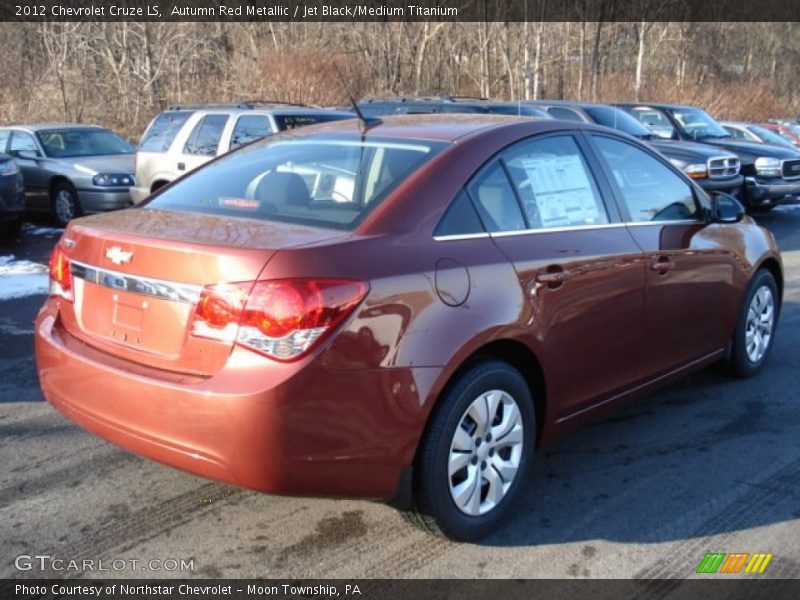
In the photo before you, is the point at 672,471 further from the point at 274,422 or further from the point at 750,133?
the point at 750,133

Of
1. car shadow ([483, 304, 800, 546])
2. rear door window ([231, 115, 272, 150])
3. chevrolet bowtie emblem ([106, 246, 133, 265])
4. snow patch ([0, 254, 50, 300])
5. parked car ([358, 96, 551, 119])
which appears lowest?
car shadow ([483, 304, 800, 546])

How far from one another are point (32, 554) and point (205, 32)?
96.8ft

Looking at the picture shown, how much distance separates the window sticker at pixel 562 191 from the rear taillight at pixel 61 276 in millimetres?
2090

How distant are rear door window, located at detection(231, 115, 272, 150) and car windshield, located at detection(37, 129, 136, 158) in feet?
13.3

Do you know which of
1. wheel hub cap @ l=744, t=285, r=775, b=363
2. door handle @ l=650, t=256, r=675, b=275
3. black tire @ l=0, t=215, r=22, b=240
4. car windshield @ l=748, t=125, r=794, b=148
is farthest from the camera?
car windshield @ l=748, t=125, r=794, b=148

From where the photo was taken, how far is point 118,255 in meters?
3.24

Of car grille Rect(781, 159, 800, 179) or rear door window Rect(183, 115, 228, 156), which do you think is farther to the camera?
car grille Rect(781, 159, 800, 179)

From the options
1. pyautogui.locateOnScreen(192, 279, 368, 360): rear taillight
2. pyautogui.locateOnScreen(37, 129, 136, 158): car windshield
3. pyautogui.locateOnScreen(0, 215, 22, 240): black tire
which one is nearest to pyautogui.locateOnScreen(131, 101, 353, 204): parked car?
pyautogui.locateOnScreen(0, 215, 22, 240): black tire

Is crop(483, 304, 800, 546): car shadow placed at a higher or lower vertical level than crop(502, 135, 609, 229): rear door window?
lower

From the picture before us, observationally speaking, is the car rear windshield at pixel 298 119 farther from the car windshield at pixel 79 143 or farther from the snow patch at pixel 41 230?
the car windshield at pixel 79 143

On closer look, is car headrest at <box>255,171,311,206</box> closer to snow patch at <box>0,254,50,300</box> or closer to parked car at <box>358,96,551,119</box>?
snow patch at <box>0,254,50,300</box>

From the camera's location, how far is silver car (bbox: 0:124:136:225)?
12.0 m

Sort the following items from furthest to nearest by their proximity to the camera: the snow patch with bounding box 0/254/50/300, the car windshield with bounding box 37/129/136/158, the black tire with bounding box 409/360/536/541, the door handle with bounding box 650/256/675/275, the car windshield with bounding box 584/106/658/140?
the car windshield with bounding box 584/106/658/140, the car windshield with bounding box 37/129/136/158, the snow patch with bounding box 0/254/50/300, the door handle with bounding box 650/256/675/275, the black tire with bounding box 409/360/536/541

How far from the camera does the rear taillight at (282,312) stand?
282 centimetres
